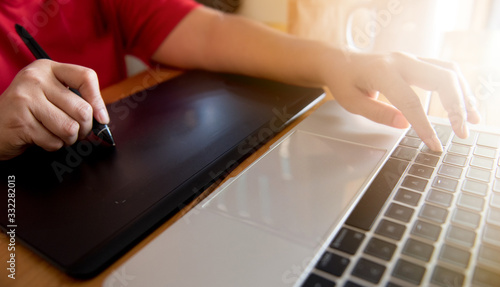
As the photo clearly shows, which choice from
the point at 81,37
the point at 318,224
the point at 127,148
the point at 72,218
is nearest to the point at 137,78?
the point at 81,37

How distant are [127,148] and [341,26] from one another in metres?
0.56

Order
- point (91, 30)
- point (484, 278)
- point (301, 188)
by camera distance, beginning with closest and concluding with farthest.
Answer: point (484, 278)
point (301, 188)
point (91, 30)

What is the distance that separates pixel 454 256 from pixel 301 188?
14 centimetres

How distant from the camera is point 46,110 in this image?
0.40 metres

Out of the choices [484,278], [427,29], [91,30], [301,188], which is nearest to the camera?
[484,278]

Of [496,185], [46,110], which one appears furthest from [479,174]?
[46,110]

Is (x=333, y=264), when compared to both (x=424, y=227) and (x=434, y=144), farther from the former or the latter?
(x=434, y=144)

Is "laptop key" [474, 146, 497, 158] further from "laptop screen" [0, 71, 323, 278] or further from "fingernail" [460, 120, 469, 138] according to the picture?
"laptop screen" [0, 71, 323, 278]

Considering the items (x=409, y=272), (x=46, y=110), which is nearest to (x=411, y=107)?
(x=409, y=272)

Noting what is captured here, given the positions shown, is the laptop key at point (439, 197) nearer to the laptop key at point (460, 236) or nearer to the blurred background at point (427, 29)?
the laptop key at point (460, 236)

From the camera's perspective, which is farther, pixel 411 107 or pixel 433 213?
pixel 411 107

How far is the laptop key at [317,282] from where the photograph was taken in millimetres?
240

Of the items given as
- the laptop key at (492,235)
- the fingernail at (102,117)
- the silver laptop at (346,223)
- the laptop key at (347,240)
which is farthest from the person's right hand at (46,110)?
the laptop key at (492,235)

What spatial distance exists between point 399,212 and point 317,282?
0.35ft
